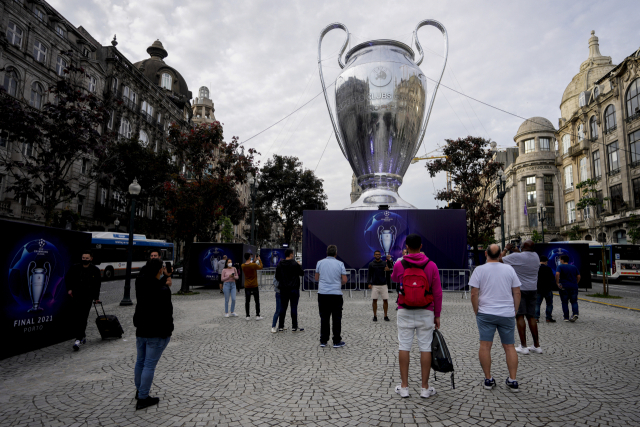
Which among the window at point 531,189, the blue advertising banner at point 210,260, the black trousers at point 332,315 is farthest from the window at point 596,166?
the black trousers at point 332,315

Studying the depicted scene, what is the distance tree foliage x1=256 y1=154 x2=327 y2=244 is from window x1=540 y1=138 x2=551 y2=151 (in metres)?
38.2

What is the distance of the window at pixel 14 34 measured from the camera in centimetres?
2395

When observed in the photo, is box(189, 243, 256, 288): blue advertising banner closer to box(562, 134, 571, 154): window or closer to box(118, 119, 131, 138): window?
box(118, 119, 131, 138): window

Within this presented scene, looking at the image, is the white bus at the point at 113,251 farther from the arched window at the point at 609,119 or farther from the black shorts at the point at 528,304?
the arched window at the point at 609,119

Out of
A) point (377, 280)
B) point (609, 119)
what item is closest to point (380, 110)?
point (377, 280)

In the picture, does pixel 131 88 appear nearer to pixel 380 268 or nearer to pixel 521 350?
pixel 380 268

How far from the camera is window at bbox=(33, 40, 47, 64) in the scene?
25.9 metres

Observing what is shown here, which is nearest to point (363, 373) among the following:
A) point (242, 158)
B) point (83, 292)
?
point (83, 292)

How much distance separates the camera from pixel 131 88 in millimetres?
37812

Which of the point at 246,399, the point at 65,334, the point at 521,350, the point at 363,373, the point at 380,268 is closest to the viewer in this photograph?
the point at 246,399

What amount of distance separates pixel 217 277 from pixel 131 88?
2900 centimetres

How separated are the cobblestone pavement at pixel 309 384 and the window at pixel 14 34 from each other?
86.2ft

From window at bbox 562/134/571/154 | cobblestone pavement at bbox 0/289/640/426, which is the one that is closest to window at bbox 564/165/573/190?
window at bbox 562/134/571/154

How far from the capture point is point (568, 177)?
5019cm
